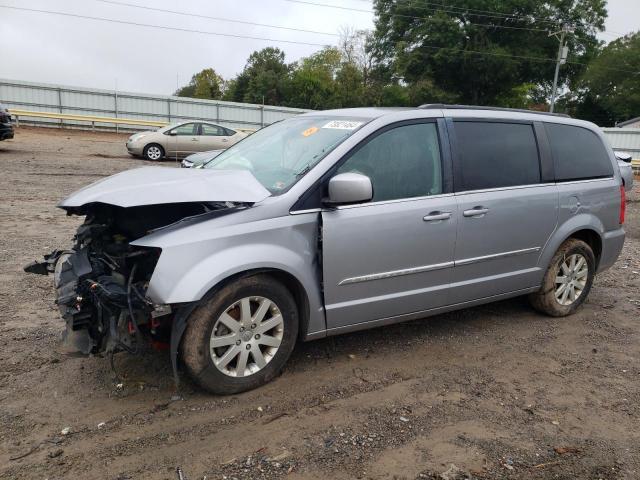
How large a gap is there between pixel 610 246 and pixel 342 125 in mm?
3140

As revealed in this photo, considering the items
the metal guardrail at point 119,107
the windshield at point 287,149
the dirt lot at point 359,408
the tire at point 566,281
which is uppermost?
the metal guardrail at point 119,107

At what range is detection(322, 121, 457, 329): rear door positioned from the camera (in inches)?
142

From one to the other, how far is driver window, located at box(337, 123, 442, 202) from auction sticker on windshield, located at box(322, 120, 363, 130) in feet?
0.66

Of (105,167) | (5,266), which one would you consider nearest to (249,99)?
(105,167)

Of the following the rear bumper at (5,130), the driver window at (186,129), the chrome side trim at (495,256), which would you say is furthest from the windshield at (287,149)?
the driver window at (186,129)

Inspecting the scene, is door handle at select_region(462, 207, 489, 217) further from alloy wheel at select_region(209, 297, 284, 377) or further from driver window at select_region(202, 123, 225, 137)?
driver window at select_region(202, 123, 225, 137)

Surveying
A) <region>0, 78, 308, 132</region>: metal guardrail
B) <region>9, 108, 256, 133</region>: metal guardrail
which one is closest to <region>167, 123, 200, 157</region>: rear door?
<region>9, 108, 256, 133</region>: metal guardrail

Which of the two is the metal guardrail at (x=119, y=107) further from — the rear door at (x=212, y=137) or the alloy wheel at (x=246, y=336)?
the alloy wheel at (x=246, y=336)

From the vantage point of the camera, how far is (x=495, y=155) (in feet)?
14.6

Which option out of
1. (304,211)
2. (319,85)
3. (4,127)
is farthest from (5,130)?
(319,85)

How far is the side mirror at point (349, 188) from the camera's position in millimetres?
3436

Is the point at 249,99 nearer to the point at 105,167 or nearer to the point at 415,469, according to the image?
the point at 105,167

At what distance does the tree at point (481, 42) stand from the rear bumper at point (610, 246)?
4118 cm

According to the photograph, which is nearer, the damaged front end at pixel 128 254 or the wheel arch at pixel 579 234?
the damaged front end at pixel 128 254
